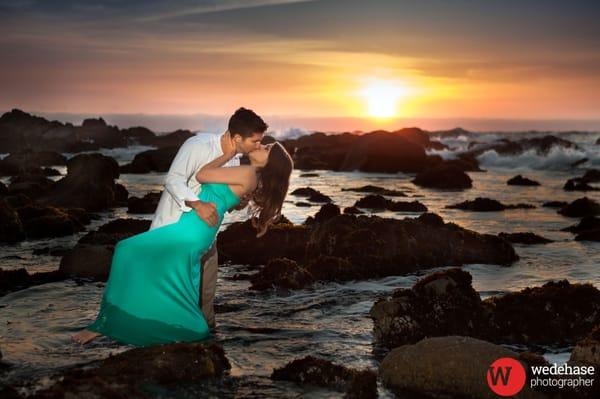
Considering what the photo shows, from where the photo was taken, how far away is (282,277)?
12.3 m

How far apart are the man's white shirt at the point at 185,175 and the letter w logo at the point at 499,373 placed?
11.5ft

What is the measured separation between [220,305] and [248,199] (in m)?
3.02

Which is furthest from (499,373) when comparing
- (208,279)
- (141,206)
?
(141,206)

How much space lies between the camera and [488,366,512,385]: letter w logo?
6832 millimetres

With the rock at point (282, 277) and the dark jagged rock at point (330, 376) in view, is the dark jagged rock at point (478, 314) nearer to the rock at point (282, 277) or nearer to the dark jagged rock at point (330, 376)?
the dark jagged rock at point (330, 376)

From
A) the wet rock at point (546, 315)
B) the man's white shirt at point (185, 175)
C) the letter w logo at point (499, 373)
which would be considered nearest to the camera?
the letter w logo at point (499, 373)

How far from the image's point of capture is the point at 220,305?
1095 cm

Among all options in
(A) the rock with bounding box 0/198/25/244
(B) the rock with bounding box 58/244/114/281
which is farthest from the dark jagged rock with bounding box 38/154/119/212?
(B) the rock with bounding box 58/244/114/281

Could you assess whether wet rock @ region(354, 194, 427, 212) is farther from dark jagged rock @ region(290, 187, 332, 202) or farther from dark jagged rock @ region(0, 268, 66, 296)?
dark jagged rock @ region(0, 268, 66, 296)

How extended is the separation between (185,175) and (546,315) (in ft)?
16.8

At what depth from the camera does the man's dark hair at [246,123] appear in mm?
7754

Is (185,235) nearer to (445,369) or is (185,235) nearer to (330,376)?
(330,376)

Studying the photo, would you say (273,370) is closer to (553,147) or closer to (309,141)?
(553,147)

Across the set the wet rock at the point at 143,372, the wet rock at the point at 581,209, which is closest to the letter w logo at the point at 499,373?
the wet rock at the point at 143,372
